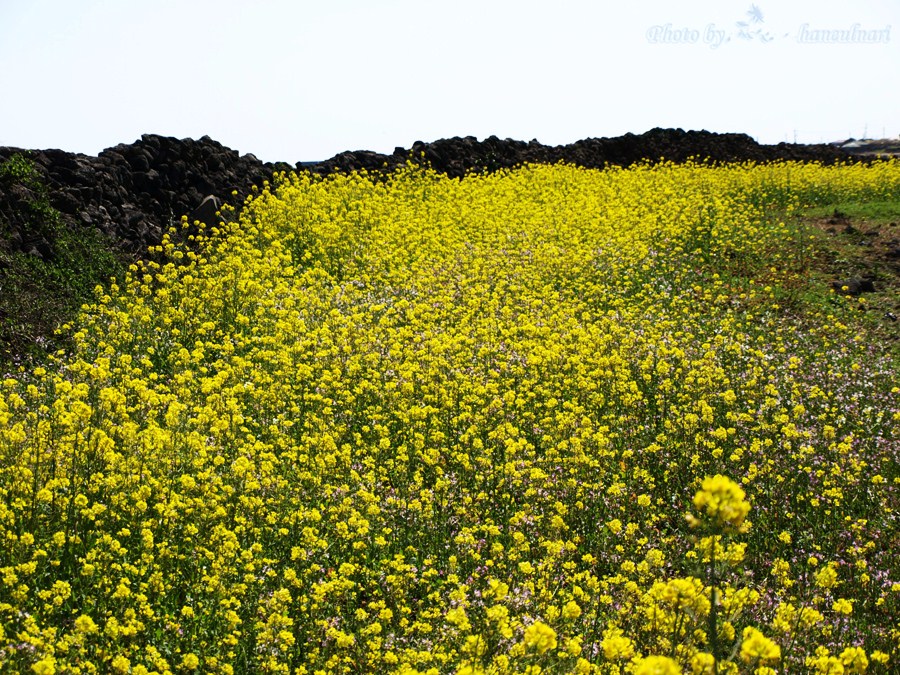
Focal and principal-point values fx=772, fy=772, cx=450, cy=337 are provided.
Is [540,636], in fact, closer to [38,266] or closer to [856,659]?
[856,659]

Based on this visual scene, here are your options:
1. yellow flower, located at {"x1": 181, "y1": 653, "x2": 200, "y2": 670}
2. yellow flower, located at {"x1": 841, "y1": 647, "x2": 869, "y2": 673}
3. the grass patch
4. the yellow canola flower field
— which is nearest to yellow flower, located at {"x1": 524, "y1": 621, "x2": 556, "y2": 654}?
the yellow canola flower field

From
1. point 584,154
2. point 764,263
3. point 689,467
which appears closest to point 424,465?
point 689,467

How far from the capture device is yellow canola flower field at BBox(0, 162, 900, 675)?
16.3 feet

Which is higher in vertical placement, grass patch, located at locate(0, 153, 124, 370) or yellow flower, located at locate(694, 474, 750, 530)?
grass patch, located at locate(0, 153, 124, 370)

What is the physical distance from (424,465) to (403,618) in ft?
9.60

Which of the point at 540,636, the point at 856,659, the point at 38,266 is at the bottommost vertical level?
the point at 856,659

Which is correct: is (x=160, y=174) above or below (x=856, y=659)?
above

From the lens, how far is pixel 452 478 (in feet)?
25.5

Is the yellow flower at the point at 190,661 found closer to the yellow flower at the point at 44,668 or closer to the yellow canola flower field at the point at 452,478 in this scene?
the yellow canola flower field at the point at 452,478

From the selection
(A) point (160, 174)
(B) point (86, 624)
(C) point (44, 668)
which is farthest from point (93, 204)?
(C) point (44, 668)

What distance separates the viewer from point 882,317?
1334 centimetres

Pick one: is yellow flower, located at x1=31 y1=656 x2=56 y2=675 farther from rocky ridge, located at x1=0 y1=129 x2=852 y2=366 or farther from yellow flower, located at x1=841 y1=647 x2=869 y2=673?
rocky ridge, located at x1=0 y1=129 x2=852 y2=366

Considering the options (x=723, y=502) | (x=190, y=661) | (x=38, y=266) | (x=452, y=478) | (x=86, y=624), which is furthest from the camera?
(x=38, y=266)

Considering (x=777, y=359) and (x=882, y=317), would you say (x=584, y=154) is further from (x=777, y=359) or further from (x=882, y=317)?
(x=777, y=359)
